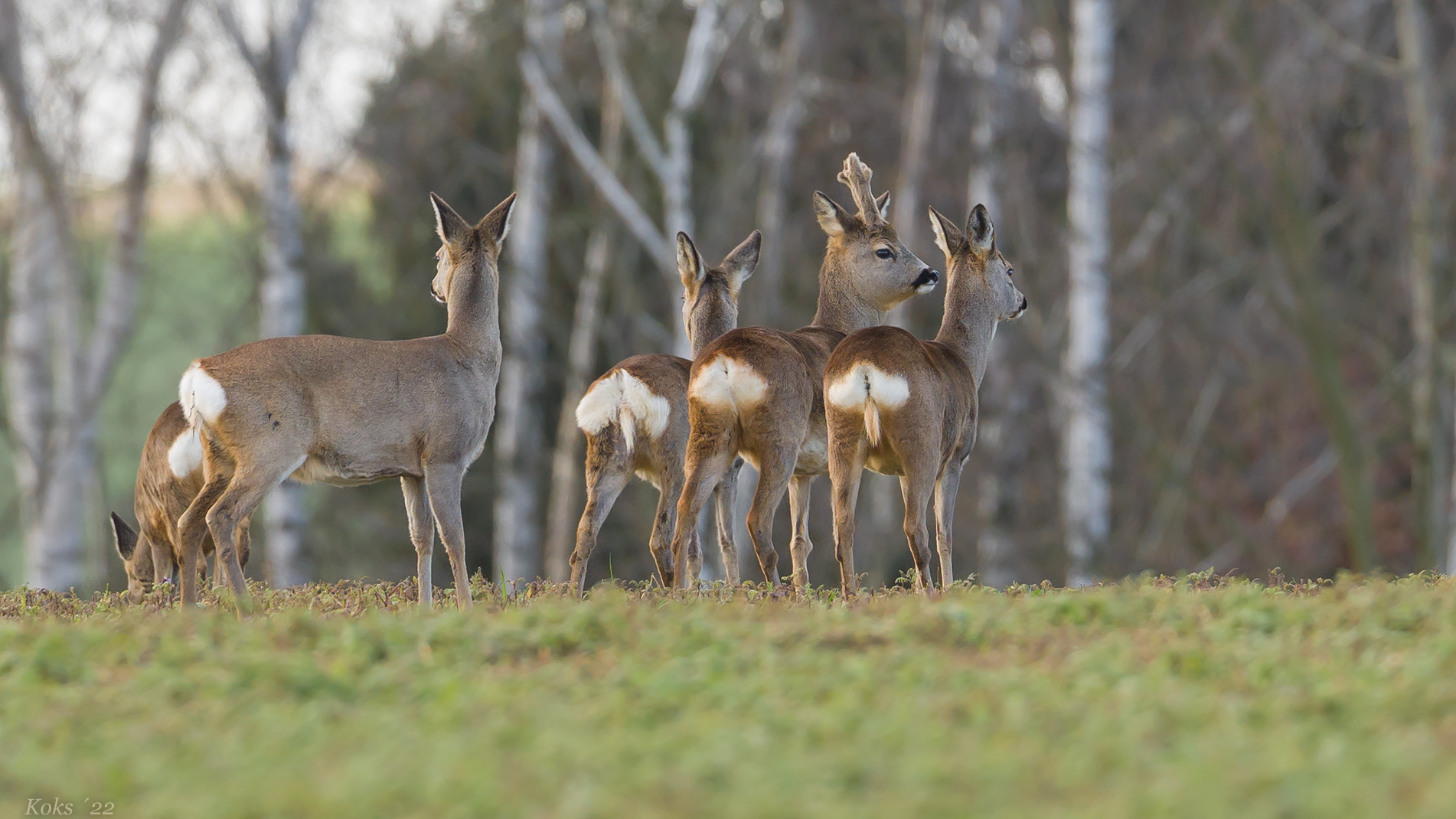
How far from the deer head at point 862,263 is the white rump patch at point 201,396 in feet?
12.6

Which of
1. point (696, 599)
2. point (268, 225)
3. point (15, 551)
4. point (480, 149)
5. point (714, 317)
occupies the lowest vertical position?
point (15, 551)

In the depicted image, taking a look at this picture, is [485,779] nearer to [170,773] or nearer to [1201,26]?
[170,773]

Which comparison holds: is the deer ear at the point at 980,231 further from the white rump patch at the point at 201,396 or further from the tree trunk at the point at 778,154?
the tree trunk at the point at 778,154

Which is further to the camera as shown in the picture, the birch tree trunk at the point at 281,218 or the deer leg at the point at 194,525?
the birch tree trunk at the point at 281,218

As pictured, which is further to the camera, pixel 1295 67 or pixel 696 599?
pixel 1295 67

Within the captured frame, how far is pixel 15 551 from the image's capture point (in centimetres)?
4262

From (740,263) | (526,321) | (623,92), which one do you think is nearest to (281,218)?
(526,321)

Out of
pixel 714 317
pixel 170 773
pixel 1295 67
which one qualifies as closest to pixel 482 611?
pixel 170 773

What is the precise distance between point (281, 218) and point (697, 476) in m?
9.32

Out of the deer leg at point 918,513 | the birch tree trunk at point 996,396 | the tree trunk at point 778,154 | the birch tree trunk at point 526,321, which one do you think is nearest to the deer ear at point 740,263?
the deer leg at point 918,513

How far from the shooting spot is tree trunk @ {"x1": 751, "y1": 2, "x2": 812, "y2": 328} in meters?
21.8

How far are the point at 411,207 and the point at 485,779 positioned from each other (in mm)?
21325

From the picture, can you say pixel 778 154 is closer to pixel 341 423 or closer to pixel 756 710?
pixel 341 423

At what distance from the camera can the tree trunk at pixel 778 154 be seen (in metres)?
21.8
